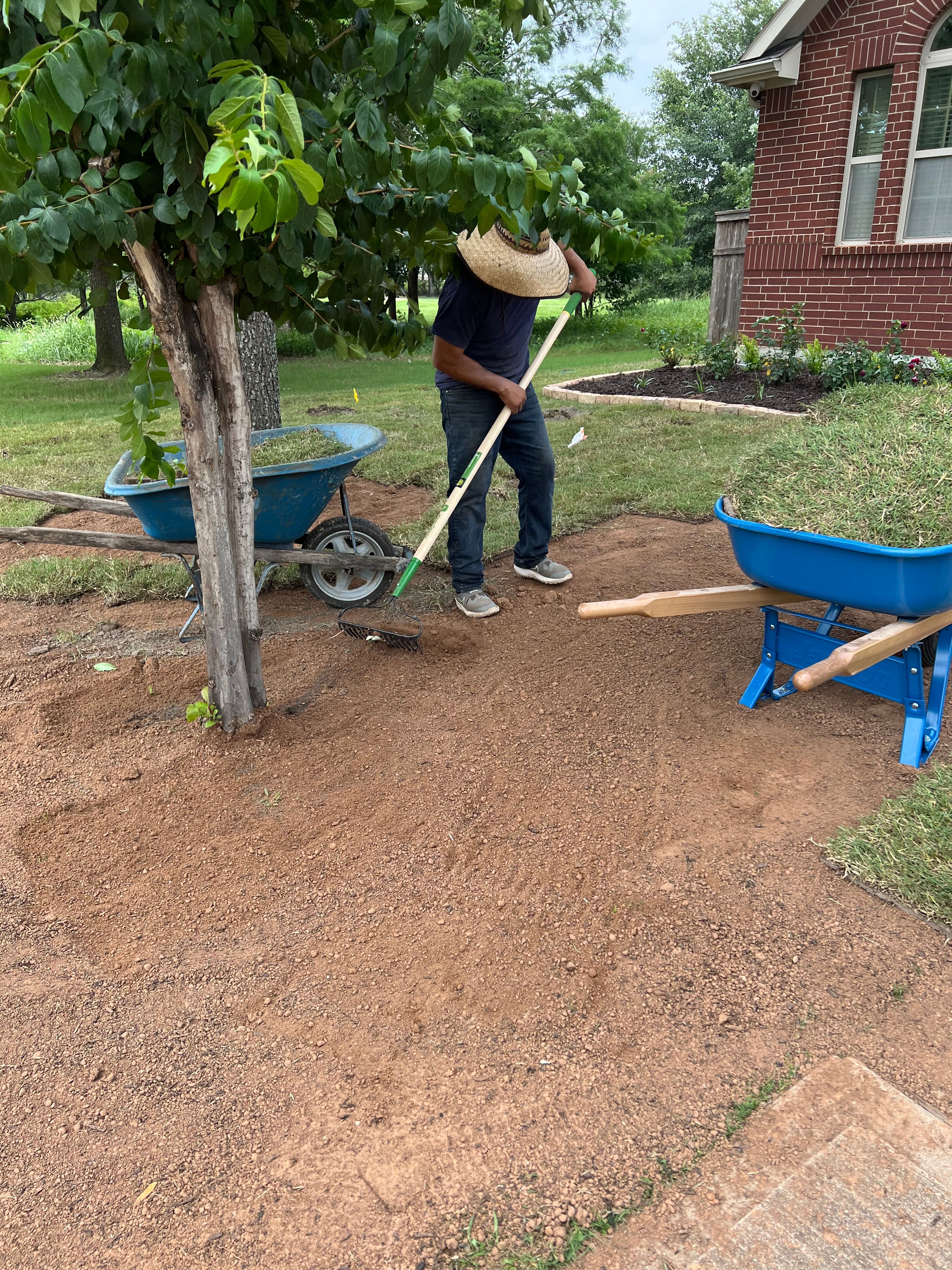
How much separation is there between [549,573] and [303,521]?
53.6 inches

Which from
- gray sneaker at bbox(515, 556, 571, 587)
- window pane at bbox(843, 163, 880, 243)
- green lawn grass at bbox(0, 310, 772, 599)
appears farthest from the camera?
window pane at bbox(843, 163, 880, 243)

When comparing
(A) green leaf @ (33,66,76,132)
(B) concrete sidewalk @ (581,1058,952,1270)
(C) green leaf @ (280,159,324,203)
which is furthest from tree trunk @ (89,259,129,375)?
(B) concrete sidewalk @ (581,1058,952,1270)

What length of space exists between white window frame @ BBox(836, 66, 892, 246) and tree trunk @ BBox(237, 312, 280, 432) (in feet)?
20.2

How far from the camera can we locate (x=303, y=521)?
14.1ft

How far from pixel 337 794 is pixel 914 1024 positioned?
185cm

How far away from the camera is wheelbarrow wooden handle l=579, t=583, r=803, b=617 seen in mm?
2975

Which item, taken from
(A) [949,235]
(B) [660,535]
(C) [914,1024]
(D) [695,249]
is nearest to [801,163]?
(A) [949,235]

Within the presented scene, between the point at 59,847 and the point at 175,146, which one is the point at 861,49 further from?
the point at 59,847

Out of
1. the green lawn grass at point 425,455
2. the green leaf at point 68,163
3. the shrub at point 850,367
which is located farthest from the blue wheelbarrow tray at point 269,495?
the shrub at point 850,367

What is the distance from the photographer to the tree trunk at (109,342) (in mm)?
14602

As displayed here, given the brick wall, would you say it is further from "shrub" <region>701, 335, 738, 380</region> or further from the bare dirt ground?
the bare dirt ground

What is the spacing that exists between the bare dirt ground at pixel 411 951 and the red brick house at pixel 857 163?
7.00m

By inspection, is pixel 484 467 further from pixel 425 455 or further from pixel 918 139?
pixel 918 139

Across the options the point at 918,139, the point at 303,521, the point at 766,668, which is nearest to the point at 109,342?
the point at 918,139
